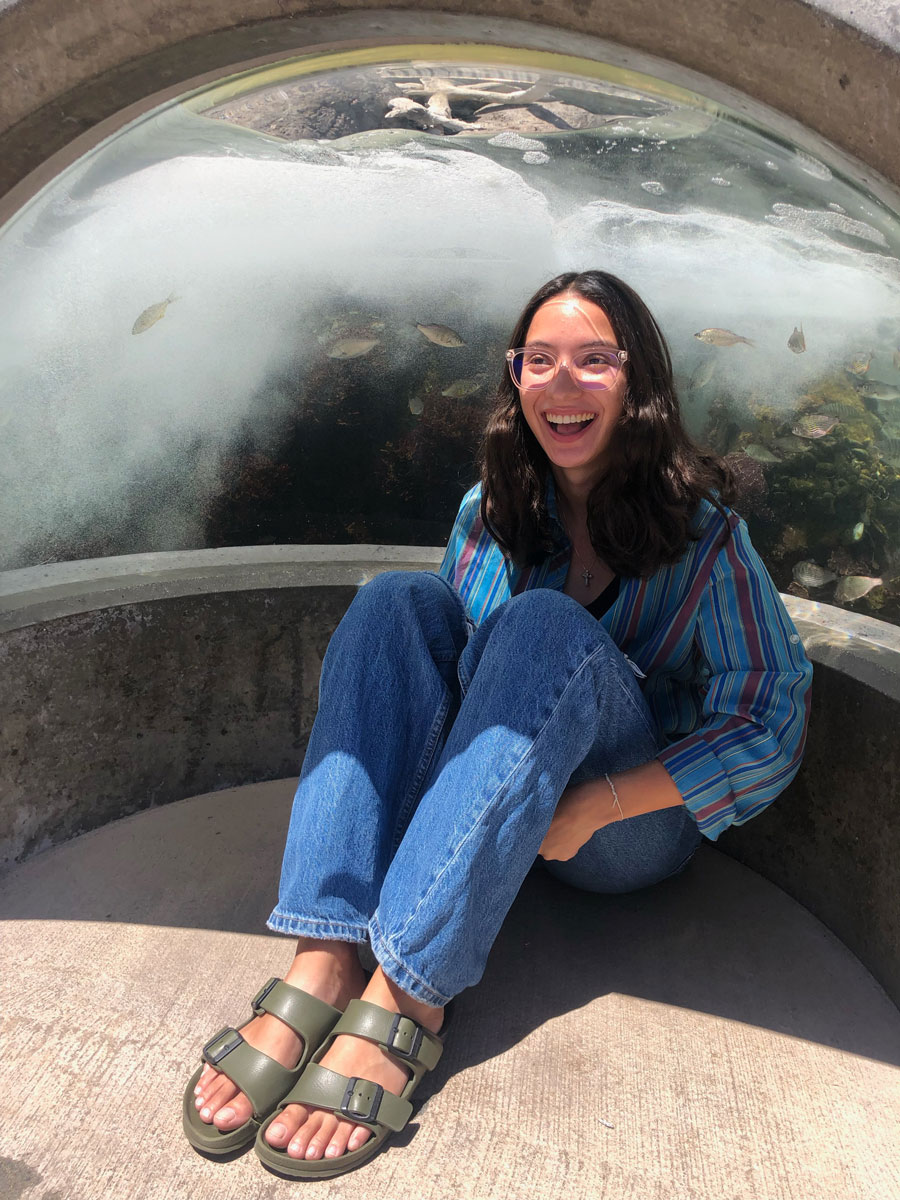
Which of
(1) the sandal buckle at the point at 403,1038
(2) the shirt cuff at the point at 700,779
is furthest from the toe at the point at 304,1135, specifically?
(2) the shirt cuff at the point at 700,779

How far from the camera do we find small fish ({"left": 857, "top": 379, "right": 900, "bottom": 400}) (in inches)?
251

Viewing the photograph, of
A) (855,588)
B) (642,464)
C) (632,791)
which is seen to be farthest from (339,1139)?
(855,588)

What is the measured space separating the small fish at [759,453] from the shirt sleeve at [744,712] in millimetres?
6119

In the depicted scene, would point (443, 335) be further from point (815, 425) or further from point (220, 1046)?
point (220, 1046)

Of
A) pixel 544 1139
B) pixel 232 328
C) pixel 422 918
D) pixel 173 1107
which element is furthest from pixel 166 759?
pixel 232 328

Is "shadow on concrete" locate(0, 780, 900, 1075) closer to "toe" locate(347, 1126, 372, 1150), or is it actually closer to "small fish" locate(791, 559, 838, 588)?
"toe" locate(347, 1126, 372, 1150)

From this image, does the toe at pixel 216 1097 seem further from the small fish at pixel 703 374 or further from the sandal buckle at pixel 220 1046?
the small fish at pixel 703 374

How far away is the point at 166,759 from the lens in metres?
1.83

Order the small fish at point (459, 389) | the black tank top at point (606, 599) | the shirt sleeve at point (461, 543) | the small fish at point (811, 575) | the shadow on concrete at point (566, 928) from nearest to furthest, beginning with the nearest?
the shadow on concrete at point (566, 928)
the black tank top at point (606, 599)
the shirt sleeve at point (461, 543)
the small fish at point (459, 389)
the small fish at point (811, 575)

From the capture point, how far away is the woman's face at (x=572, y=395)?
1332 millimetres

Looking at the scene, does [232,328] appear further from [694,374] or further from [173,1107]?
[173,1107]

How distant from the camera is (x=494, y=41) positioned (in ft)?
4.12

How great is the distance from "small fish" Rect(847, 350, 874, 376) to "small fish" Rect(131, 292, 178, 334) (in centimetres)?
487

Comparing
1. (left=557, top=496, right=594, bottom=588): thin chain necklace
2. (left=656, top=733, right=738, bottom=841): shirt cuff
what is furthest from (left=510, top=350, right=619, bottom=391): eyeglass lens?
(left=656, top=733, right=738, bottom=841): shirt cuff
